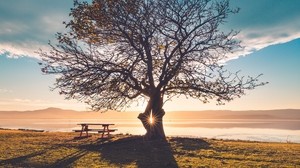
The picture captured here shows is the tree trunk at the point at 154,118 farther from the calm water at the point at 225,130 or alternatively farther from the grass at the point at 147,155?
the calm water at the point at 225,130

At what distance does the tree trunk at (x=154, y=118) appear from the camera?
29.3m

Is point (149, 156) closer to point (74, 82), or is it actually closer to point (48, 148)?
point (48, 148)

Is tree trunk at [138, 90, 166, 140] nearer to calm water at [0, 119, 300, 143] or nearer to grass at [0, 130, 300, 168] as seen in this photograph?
grass at [0, 130, 300, 168]

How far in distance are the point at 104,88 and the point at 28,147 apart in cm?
700

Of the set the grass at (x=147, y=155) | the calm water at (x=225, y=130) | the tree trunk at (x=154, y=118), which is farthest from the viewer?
the calm water at (x=225, y=130)

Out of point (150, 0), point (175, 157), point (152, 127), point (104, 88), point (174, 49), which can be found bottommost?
point (175, 157)

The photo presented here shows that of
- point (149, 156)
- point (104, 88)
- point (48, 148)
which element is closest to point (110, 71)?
point (104, 88)

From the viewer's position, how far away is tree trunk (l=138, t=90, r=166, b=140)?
96.0ft

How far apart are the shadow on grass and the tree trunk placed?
42.4 inches

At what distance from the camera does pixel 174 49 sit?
2905 cm

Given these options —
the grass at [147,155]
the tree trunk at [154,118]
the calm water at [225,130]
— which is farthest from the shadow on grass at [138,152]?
the calm water at [225,130]

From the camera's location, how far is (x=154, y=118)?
29922 millimetres

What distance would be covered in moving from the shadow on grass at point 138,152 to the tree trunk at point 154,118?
108cm

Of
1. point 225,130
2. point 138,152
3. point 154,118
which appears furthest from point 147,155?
point 225,130
